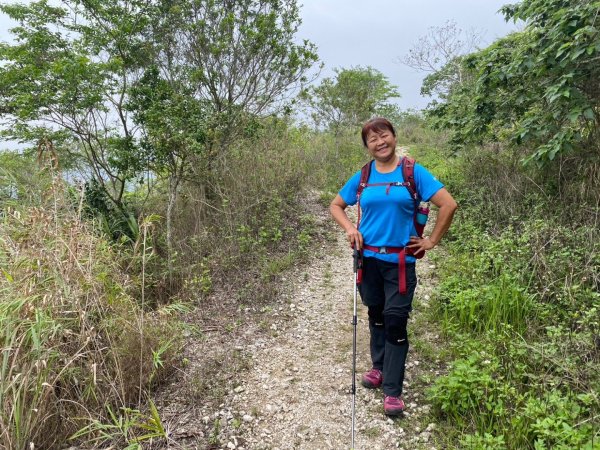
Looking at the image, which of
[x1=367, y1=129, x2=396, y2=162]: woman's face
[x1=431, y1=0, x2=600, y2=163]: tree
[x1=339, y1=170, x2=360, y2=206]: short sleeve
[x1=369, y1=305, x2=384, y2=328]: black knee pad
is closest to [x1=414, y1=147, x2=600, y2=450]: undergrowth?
[x1=369, y1=305, x2=384, y2=328]: black knee pad

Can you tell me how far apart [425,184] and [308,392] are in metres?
1.96

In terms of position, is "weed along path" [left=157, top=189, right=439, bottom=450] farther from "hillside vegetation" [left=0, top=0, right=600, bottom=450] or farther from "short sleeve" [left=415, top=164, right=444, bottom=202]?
"short sleeve" [left=415, top=164, right=444, bottom=202]

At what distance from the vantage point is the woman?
2.47 m

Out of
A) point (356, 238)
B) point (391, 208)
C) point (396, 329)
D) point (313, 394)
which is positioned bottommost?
point (313, 394)

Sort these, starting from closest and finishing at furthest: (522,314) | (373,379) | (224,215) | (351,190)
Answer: (351,190) < (373,379) < (522,314) < (224,215)

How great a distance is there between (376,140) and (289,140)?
5.50 meters

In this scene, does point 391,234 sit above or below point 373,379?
above

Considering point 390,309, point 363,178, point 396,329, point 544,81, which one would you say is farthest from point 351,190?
point 544,81

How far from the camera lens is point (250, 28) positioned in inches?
232

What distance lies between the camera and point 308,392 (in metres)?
3.14

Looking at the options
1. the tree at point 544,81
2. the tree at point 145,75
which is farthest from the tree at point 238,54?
the tree at point 544,81

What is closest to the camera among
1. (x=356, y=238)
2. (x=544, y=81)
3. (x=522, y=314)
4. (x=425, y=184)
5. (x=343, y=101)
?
(x=425, y=184)

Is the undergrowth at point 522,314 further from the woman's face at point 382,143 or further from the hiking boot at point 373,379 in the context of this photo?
the woman's face at point 382,143

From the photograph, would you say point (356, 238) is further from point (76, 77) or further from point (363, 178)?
Answer: point (76, 77)
